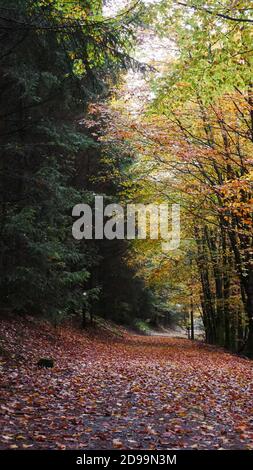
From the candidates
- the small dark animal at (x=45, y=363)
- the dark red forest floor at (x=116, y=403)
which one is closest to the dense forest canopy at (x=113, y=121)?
the small dark animal at (x=45, y=363)

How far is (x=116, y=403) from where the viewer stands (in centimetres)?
777

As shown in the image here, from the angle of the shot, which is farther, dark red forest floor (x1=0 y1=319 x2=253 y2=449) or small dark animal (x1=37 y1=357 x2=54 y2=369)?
small dark animal (x1=37 y1=357 x2=54 y2=369)

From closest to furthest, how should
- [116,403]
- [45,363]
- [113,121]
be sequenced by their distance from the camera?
[116,403]
[45,363]
[113,121]

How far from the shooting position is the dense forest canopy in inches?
321

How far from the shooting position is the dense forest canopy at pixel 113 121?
26.7ft

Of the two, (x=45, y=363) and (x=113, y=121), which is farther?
(x=113, y=121)

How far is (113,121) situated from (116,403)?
35.5ft

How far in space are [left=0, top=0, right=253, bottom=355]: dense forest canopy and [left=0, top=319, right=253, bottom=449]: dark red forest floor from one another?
2.52m

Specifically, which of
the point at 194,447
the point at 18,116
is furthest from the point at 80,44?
the point at 194,447

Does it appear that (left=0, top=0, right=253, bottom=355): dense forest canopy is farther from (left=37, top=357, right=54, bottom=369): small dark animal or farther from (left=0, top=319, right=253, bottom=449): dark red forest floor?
(left=0, top=319, right=253, bottom=449): dark red forest floor

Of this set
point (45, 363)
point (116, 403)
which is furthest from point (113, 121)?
point (116, 403)

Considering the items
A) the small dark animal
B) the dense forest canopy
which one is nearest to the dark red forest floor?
the small dark animal

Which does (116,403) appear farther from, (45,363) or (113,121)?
(113,121)
